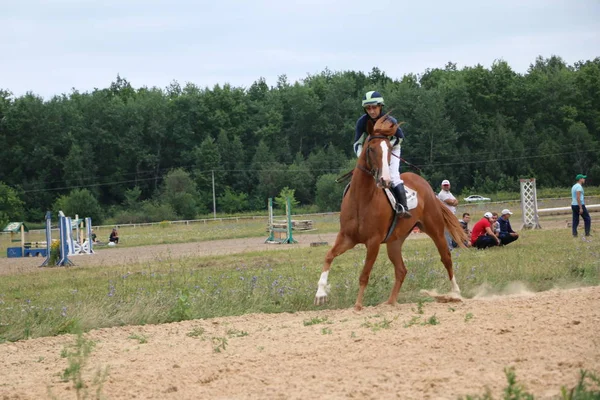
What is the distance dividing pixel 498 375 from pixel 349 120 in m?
96.0

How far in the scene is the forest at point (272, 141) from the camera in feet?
297

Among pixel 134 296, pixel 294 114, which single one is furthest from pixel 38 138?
pixel 134 296

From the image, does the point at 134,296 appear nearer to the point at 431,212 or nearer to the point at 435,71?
the point at 431,212

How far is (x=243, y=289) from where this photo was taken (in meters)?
12.2

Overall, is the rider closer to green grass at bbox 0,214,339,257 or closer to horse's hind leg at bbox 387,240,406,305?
horse's hind leg at bbox 387,240,406,305

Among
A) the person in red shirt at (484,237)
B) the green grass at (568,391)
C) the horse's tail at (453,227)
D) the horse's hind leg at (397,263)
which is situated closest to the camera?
the green grass at (568,391)

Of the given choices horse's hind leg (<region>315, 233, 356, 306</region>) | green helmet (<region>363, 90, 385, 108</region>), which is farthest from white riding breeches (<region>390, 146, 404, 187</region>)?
horse's hind leg (<region>315, 233, 356, 306</region>)

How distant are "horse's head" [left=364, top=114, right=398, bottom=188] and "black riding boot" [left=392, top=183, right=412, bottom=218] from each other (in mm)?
436

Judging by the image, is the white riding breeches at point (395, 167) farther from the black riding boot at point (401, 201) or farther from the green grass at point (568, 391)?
the green grass at point (568, 391)

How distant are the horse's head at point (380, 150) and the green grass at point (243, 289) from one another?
2124mm

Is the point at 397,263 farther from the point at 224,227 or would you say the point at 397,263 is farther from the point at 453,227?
the point at 224,227

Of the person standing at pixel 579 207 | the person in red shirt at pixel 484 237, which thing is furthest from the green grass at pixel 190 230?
the person in red shirt at pixel 484 237

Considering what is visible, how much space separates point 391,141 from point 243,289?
3.27 m

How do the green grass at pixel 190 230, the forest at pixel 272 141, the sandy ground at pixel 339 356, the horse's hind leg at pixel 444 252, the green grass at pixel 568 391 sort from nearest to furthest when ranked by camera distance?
the green grass at pixel 568 391 < the sandy ground at pixel 339 356 < the horse's hind leg at pixel 444 252 < the green grass at pixel 190 230 < the forest at pixel 272 141
